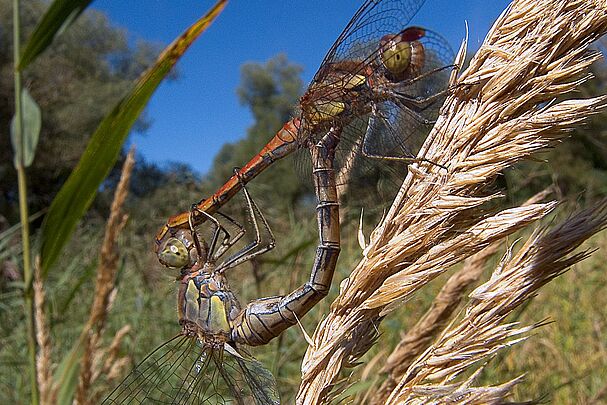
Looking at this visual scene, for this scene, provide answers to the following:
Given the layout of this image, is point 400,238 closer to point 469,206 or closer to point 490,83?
point 469,206

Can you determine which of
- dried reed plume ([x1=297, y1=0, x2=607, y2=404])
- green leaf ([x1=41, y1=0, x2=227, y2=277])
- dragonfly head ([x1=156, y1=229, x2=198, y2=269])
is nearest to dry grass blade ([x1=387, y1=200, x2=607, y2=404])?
dried reed plume ([x1=297, y1=0, x2=607, y2=404])

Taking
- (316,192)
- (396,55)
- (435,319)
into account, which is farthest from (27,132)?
(435,319)

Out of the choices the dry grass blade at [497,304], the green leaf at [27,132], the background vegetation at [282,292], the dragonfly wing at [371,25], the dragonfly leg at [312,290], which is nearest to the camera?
the dry grass blade at [497,304]

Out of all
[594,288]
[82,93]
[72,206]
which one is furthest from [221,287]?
[82,93]

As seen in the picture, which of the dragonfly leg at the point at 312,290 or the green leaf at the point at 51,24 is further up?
the green leaf at the point at 51,24

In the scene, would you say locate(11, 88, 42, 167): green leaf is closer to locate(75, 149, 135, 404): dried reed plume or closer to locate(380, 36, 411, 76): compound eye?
locate(75, 149, 135, 404): dried reed plume

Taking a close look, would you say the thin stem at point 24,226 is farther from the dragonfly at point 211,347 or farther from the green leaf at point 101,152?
the dragonfly at point 211,347

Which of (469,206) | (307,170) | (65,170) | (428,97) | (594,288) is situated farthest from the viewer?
(65,170)

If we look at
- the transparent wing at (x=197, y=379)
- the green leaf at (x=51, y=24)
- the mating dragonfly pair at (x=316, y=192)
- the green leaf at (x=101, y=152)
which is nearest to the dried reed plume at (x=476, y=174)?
the mating dragonfly pair at (x=316, y=192)
